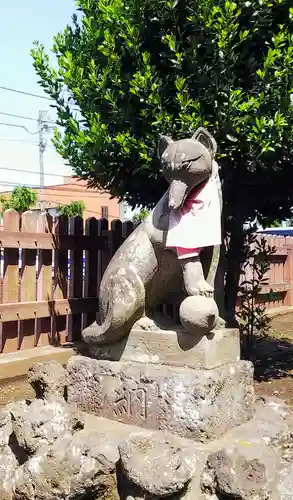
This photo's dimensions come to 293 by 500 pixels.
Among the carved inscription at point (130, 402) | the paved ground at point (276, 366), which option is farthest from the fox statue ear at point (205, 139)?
the paved ground at point (276, 366)

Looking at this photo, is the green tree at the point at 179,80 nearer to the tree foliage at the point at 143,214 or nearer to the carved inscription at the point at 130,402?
the tree foliage at the point at 143,214

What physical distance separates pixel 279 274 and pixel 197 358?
9307 millimetres

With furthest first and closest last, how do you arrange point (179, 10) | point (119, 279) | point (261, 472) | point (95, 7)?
point (95, 7), point (179, 10), point (119, 279), point (261, 472)

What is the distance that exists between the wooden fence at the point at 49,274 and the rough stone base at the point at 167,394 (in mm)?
2082

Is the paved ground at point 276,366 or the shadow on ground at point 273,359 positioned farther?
the shadow on ground at point 273,359

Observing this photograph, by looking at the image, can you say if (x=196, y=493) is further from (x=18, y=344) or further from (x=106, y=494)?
(x=18, y=344)

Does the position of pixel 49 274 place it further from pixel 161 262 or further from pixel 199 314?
pixel 199 314

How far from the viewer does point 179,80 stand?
3793mm

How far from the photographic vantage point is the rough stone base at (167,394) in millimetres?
2801

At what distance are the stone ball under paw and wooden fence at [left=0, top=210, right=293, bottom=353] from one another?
2.75 metres

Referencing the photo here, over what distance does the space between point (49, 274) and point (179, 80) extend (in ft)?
8.89

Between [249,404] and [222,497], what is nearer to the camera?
[222,497]

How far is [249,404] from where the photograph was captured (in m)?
3.24

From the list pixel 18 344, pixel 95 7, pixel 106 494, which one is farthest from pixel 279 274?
pixel 106 494
